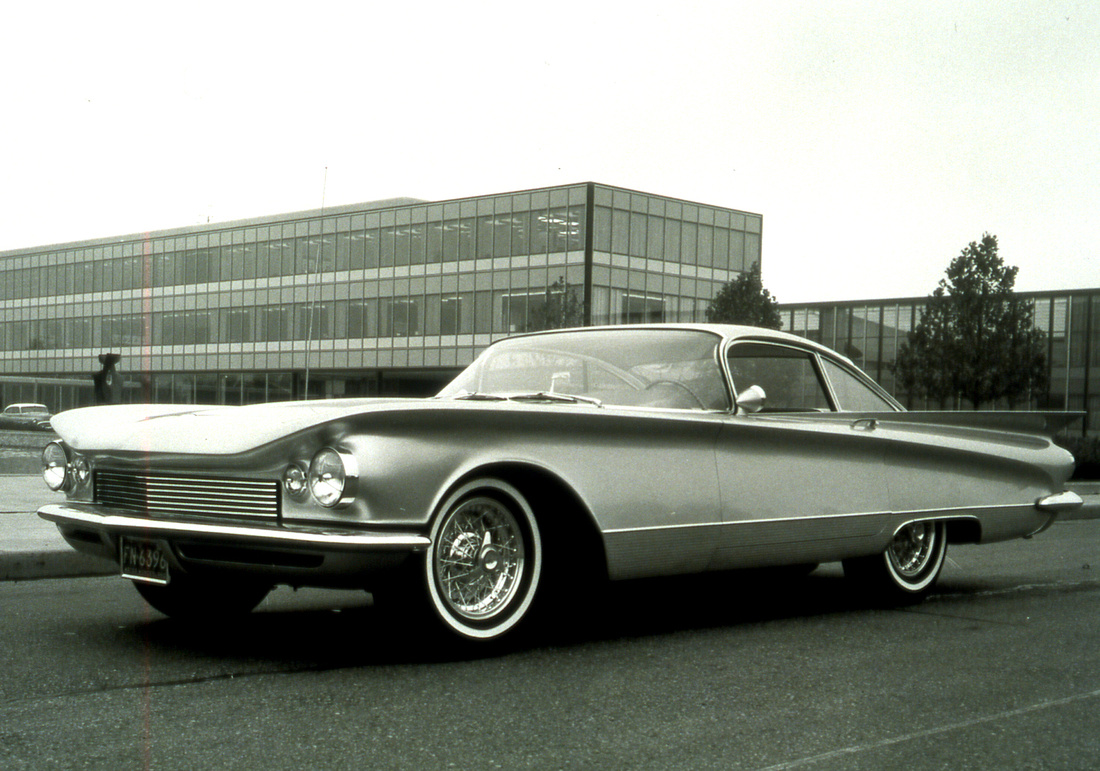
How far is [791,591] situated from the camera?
7289 millimetres

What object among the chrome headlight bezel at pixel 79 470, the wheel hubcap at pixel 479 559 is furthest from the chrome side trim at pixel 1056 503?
the chrome headlight bezel at pixel 79 470

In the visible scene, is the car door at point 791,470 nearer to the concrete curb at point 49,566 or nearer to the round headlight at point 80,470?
the round headlight at point 80,470

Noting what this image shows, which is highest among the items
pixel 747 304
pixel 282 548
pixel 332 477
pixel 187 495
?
pixel 747 304

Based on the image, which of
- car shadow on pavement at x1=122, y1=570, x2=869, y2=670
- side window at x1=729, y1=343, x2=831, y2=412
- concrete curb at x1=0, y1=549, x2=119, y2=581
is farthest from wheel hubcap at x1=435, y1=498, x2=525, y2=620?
concrete curb at x1=0, y1=549, x2=119, y2=581

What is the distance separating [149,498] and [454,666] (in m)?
1.34

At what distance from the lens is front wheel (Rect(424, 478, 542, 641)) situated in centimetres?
475

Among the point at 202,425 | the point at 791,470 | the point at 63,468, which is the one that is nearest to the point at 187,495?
the point at 202,425

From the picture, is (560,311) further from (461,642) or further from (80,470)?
(461,642)

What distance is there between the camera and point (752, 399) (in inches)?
234

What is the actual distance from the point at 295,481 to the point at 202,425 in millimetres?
555

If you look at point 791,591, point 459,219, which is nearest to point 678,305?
point 459,219

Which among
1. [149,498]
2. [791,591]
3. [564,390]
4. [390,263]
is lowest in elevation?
[791,591]

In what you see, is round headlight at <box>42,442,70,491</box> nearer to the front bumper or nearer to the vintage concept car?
the vintage concept car

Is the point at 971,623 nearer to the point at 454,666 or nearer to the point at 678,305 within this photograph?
the point at 454,666
